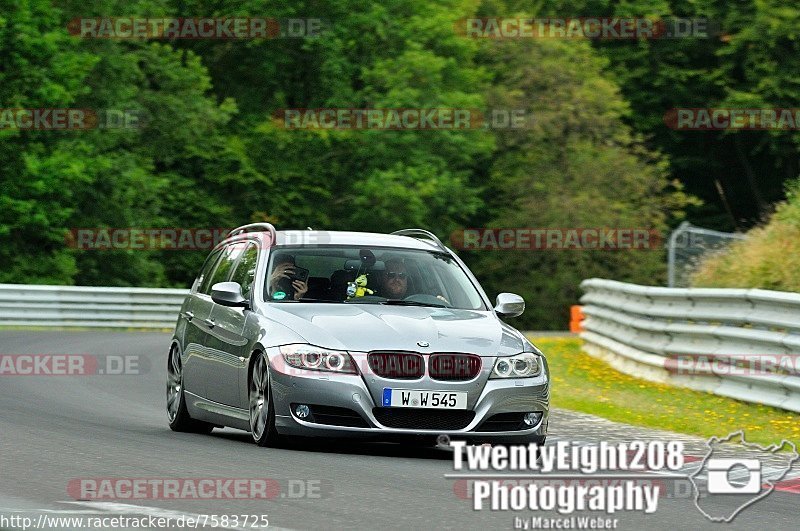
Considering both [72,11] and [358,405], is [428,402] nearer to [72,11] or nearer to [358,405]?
[358,405]

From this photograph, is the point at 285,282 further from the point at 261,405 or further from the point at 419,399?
the point at 419,399

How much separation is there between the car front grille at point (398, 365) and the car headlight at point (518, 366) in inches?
20.2

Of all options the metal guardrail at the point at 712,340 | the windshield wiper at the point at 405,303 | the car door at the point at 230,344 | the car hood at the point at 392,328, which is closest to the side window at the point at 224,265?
the car door at the point at 230,344

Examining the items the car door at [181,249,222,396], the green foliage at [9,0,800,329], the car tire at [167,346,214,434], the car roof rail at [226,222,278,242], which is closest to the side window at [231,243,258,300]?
the car roof rail at [226,222,278,242]

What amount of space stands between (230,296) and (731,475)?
12.6 ft

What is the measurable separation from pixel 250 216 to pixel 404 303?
151 ft

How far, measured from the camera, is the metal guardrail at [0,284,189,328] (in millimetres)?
37500

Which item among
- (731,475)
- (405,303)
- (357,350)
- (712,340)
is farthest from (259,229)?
(712,340)

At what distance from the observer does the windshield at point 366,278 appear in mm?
12680

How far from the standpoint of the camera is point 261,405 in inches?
467

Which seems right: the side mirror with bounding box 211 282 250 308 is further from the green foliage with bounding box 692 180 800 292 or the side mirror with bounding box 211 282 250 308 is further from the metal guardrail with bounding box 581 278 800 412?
the green foliage with bounding box 692 180 800 292

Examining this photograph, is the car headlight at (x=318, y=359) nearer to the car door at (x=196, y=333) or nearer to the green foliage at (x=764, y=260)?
the car door at (x=196, y=333)

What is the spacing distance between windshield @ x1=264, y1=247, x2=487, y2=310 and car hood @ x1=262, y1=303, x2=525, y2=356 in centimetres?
27

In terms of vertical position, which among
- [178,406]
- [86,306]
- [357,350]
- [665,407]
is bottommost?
[86,306]
